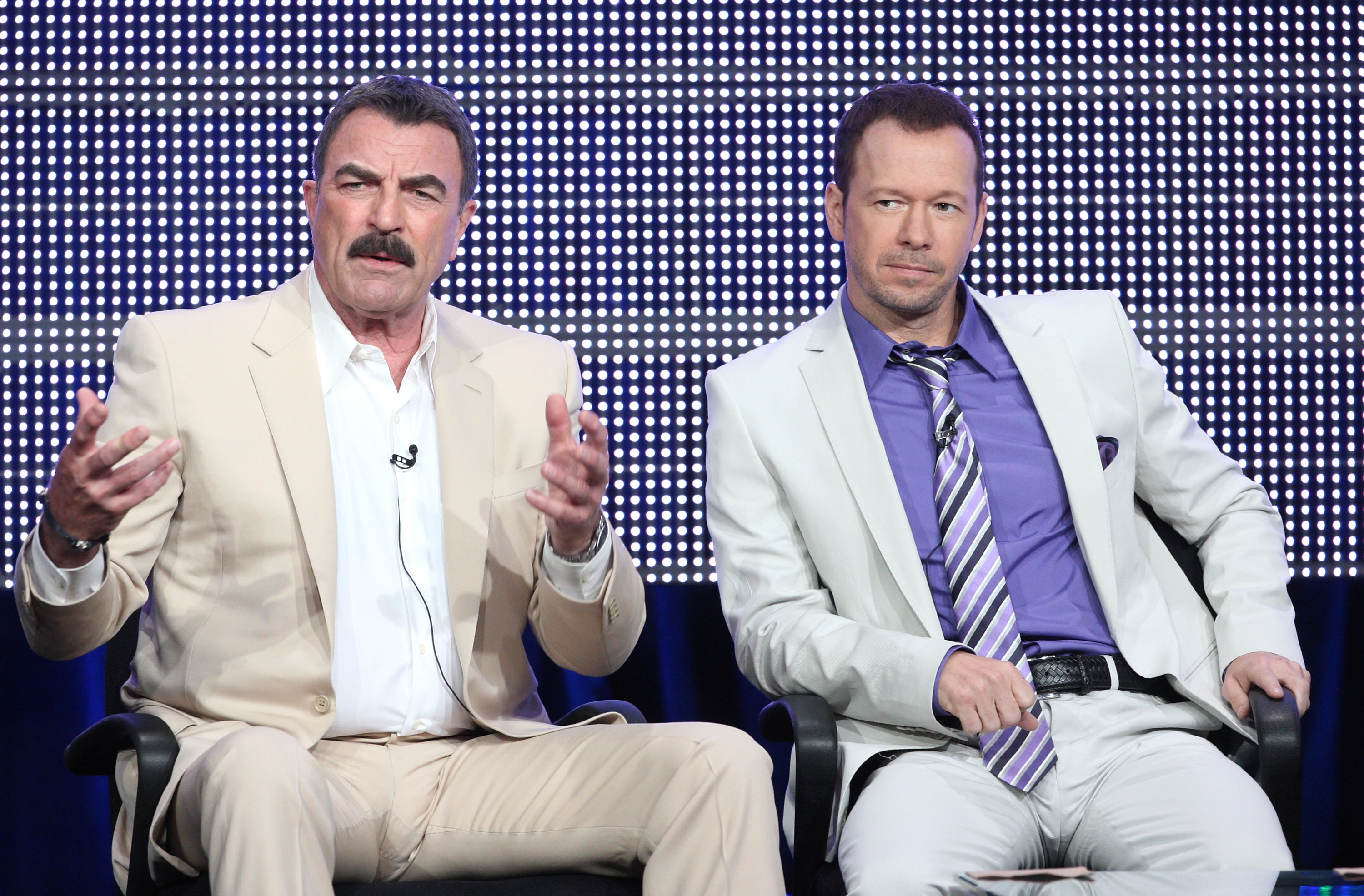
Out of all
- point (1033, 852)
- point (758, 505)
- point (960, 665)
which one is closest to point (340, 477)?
point (758, 505)

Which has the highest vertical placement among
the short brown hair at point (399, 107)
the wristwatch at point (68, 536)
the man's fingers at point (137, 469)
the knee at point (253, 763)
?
the short brown hair at point (399, 107)

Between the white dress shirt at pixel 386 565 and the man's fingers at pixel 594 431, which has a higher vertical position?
the man's fingers at pixel 594 431

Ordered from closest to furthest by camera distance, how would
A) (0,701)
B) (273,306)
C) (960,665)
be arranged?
(960,665), (273,306), (0,701)

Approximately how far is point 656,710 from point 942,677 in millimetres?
1363

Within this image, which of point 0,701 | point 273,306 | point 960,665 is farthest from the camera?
point 0,701

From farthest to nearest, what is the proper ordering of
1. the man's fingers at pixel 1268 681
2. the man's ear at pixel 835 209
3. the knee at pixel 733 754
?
the man's ear at pixel 835 209 < the man's fingers at pixel 1268 681 < the knee at pixel 733 754

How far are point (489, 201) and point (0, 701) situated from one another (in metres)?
1.71

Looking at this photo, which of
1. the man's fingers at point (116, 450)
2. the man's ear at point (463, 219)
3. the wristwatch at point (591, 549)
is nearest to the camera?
the man's fingers at point (116, 450)

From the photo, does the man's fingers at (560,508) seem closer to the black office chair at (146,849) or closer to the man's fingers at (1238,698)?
the black office chair at (146,849)

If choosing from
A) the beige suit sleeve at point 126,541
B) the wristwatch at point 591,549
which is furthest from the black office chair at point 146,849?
the wristwatch at point 591,549

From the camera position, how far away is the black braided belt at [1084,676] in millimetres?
2502

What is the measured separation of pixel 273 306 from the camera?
2492mm

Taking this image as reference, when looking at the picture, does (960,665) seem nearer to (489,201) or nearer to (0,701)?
(489,201)

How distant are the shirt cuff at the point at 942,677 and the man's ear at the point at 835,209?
927mm
